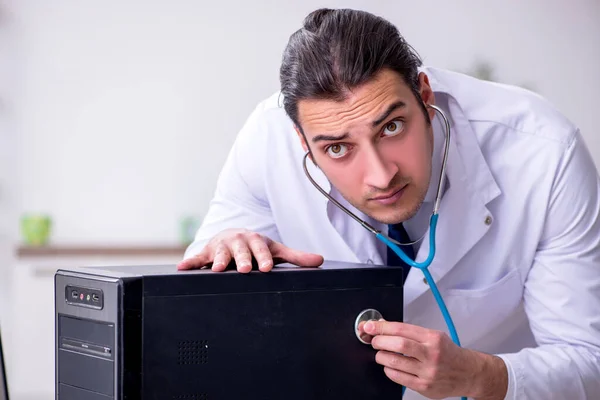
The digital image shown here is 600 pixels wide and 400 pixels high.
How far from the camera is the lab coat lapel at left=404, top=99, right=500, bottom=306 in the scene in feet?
4.15

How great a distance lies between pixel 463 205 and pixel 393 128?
0.84 feet

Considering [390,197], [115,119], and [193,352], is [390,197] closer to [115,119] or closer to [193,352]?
[193,352]

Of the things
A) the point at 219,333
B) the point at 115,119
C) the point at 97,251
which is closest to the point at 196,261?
the point at 219,333

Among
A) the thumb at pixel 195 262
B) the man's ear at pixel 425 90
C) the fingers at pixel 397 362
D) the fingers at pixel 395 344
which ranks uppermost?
the man's ear at pixel 425 90

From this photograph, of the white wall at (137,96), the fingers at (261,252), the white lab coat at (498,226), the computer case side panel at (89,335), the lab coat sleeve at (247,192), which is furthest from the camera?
the white wall at (137,96)

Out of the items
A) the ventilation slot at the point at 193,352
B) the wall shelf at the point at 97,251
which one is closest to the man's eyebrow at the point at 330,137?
the ventilation slot at the point at 193,352

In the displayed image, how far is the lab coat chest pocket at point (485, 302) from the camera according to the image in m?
1.27

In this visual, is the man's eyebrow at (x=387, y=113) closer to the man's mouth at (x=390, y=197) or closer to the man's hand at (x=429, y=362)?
the man's mouth at (x=390, y=197)

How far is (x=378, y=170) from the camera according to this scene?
1.06 m

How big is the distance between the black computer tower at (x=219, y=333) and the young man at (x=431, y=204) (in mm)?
40

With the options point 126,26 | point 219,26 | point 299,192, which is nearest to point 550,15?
point 219,26

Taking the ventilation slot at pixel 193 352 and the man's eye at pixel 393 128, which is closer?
the ventilation slot at pixel 193 352

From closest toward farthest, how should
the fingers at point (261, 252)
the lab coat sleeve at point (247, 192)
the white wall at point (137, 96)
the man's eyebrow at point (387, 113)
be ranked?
1. the fingers at point (261, 252)
2. the man's eyebrow at point (387, 113)
3. the lab coat sleeve at point (247, 192)
4. the white wall at point (137, 96)

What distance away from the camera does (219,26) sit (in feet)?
11.7
